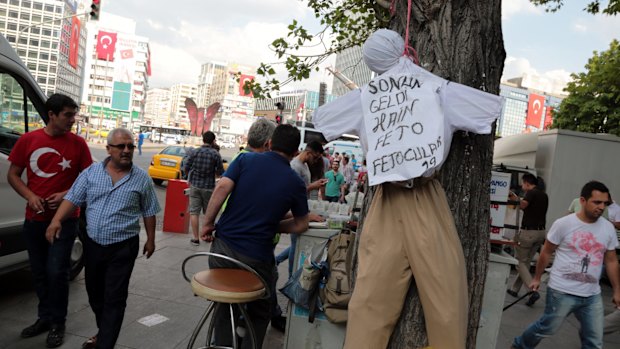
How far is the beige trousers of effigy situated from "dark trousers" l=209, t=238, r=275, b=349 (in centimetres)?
117

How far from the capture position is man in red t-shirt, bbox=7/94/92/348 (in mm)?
3971

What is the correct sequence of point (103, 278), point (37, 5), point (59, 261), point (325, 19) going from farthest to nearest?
1. point (37, 5)
2. point (325, 19)
3. point (59, 261)
4. point (103, 278)

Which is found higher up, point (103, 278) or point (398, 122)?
point (398, 122)

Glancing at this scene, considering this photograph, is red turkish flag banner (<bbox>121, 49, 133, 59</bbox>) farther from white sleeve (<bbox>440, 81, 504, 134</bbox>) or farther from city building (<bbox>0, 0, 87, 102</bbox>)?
white sleeve (<bbox>440, 81, 504, 134</bbox>)

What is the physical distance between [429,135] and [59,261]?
126 inches

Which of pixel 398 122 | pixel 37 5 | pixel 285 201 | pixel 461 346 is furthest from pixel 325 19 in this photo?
pixel 37 5

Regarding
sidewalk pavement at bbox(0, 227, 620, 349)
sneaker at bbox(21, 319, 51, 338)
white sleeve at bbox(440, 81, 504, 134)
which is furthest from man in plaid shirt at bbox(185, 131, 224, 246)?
white sleeve at bbox(440, 81, 504, 134)

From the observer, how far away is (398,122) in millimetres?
2395

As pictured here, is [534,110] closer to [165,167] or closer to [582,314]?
[165,167]

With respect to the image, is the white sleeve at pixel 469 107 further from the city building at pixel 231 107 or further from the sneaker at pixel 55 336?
the city building at pixel 231 107

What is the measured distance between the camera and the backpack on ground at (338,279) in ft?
11.5

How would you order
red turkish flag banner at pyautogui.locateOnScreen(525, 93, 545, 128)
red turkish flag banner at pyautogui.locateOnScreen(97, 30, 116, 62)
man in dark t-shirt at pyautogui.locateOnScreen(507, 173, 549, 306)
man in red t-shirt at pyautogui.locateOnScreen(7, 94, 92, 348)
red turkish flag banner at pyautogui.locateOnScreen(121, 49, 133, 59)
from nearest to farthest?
man in red t-shirt at pyautogui.locateOnScreen(7, 94, 92, 348)
man in dark t-shirt at pyautogui.locateOnScreen(507, 173, 549, 306)
red turkish flag banner at pyautogui.locateOnScreen(525, 93, 545, 128)
red turkish flag banner at pyautogui.locateOnScreen(97, 30, 116, 62)
red turkish flag banner at pyautogui.locateOnScreen(121, 49, 133, 59)

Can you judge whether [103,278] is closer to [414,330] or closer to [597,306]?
[414,330]

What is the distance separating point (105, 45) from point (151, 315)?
276 feet
